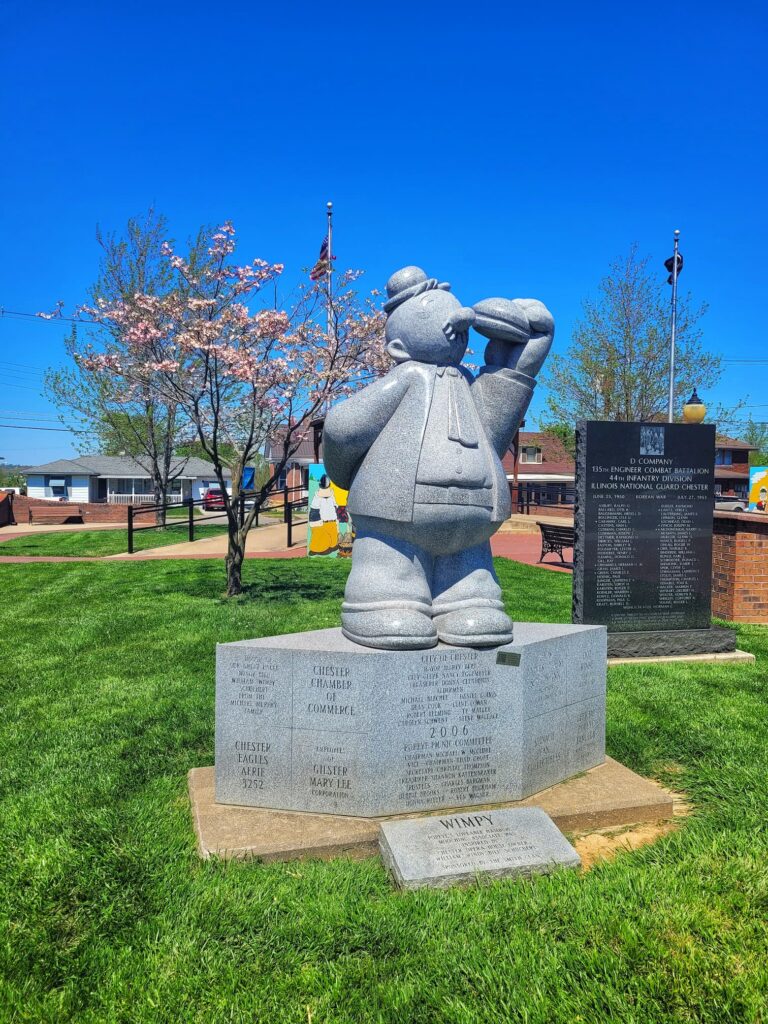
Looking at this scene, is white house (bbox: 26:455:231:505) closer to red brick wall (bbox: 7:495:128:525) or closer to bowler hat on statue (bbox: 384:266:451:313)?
red brick wall (bbox: 7:495:128:525)

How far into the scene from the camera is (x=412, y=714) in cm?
340

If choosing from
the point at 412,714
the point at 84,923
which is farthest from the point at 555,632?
the point at 84,923

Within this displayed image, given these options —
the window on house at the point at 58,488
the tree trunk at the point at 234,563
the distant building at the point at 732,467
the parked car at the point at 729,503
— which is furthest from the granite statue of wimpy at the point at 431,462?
the window on house at the point at 58,488

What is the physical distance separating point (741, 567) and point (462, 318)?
20.9 feet

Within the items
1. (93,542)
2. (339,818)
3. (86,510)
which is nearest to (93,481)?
(86,510)

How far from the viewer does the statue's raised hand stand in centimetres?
364

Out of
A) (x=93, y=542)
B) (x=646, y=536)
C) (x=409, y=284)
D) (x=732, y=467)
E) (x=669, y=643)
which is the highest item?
(x=732, y=467)

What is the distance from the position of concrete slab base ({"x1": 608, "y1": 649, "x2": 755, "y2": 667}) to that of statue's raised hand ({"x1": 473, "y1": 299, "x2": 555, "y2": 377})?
12.5 ft

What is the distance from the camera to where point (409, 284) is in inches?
145

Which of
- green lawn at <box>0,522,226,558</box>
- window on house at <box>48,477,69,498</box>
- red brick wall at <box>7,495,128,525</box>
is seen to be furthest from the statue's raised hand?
window on house at <box>48,477,69,498</box>

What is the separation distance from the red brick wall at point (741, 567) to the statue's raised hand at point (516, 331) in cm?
547

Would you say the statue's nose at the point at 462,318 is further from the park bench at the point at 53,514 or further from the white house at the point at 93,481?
the white house at the point at 93,481

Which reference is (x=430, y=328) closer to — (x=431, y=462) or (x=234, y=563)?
(x=431, y=462)

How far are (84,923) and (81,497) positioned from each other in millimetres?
48721
